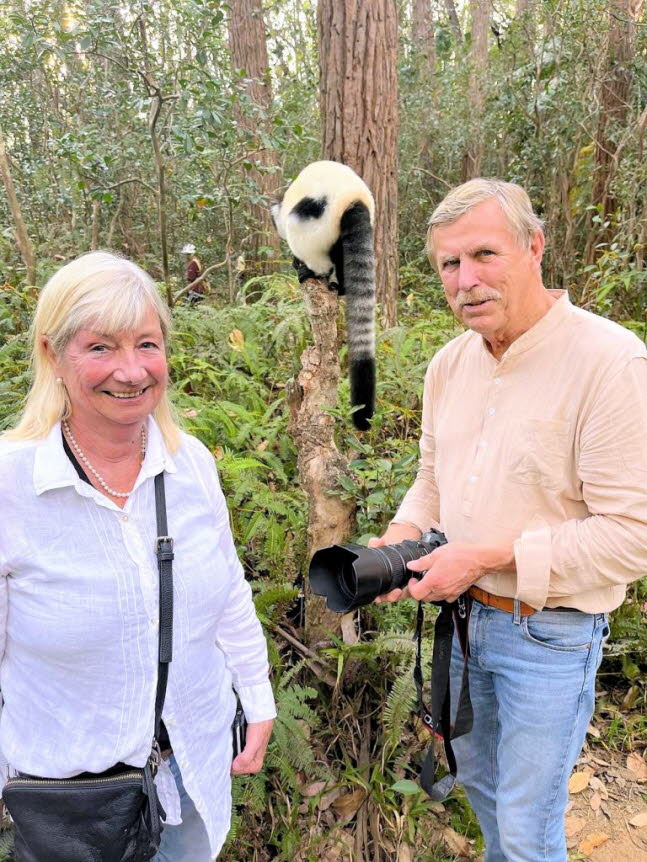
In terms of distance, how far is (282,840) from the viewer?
236 centimetres

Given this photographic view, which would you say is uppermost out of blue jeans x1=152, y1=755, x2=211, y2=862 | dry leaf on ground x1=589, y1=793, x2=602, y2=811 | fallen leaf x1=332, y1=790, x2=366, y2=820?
blue jeans x1=152, y1=755, x2=211, y2=862

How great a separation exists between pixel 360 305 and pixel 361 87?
2.10 meters

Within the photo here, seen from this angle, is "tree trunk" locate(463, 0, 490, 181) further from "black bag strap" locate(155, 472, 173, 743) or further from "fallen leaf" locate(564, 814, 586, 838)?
"black bag strap" locate(155, 472, 173, 743)

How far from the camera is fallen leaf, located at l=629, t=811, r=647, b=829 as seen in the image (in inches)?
101

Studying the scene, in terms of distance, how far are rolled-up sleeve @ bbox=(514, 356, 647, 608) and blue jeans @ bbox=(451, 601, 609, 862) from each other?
0.17 metres

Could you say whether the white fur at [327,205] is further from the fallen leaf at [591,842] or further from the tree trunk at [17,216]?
the fallen leaf at [591,842]

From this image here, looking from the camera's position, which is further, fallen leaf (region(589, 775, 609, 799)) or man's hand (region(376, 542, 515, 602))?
fallen leaf (region(589, 775, 609, 799))

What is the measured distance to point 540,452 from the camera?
1531mm

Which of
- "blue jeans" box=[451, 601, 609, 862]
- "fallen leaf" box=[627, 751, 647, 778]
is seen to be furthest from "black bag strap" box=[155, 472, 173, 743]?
"fallen leaf" box=[627, 751, 647, 778]

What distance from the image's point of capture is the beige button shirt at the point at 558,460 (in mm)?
1427

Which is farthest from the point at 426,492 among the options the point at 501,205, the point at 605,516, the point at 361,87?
the point at 361,87

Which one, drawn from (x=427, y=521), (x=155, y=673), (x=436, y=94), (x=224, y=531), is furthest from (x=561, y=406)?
(x=436, y=94)

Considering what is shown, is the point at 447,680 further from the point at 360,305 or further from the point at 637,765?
the point at 360,305

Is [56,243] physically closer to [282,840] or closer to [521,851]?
[282,840]
